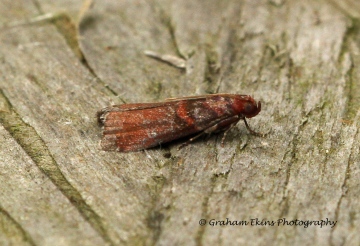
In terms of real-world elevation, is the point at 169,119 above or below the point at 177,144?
above

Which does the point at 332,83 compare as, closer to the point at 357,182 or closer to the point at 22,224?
→ the point at 357,182

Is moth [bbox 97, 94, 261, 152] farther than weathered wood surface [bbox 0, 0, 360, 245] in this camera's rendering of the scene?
Yes

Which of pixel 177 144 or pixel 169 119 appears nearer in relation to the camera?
pixel 177 144

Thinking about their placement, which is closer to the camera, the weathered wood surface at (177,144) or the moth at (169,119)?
the weathered wood surface at (177,144)
